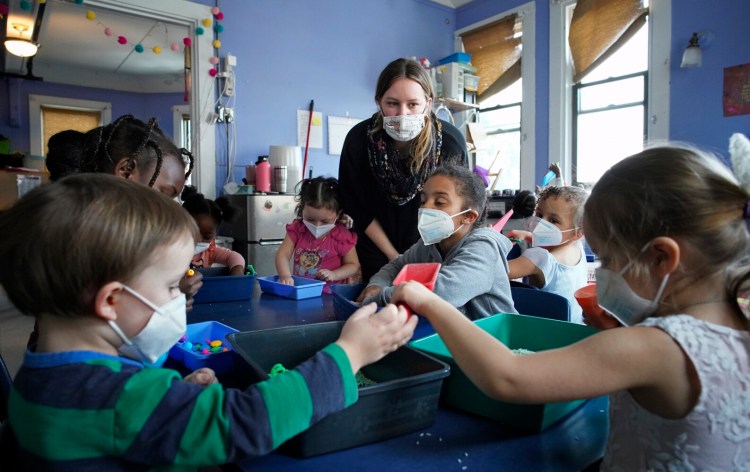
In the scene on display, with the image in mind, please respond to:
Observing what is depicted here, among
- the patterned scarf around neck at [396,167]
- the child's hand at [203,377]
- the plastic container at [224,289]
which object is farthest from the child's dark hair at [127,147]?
the patterned scarf around neck at [396,167]

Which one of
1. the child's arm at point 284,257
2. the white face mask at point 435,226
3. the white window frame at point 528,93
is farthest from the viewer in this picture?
the white window frame at point 528,93

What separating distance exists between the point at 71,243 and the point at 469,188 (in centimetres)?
114

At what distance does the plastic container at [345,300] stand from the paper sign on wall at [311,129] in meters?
3.13

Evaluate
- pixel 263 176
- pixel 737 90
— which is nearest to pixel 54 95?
pixel 263 176

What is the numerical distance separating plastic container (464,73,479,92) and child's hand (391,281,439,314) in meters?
4.55

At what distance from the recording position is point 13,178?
15.3ft

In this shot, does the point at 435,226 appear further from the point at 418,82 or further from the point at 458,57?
the point at 458,57

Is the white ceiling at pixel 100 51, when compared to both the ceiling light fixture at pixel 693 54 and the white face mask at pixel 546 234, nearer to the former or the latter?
the ceiling light fixture at pixel 693 54

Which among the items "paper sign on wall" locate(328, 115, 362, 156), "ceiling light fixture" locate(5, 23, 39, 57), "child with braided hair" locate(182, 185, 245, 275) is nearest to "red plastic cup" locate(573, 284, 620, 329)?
"child with braided hair" locate(182, 185, 245, 275)

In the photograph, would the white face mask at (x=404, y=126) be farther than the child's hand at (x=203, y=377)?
Yes

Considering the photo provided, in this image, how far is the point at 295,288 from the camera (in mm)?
1564

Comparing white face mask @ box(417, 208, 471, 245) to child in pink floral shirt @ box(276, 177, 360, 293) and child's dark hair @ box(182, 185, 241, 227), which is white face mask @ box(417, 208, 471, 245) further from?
child's dark hair @ box(182, 185, 241, 227)

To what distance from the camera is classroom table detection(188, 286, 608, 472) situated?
0.58m

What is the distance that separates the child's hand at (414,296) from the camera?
0.75 metres
